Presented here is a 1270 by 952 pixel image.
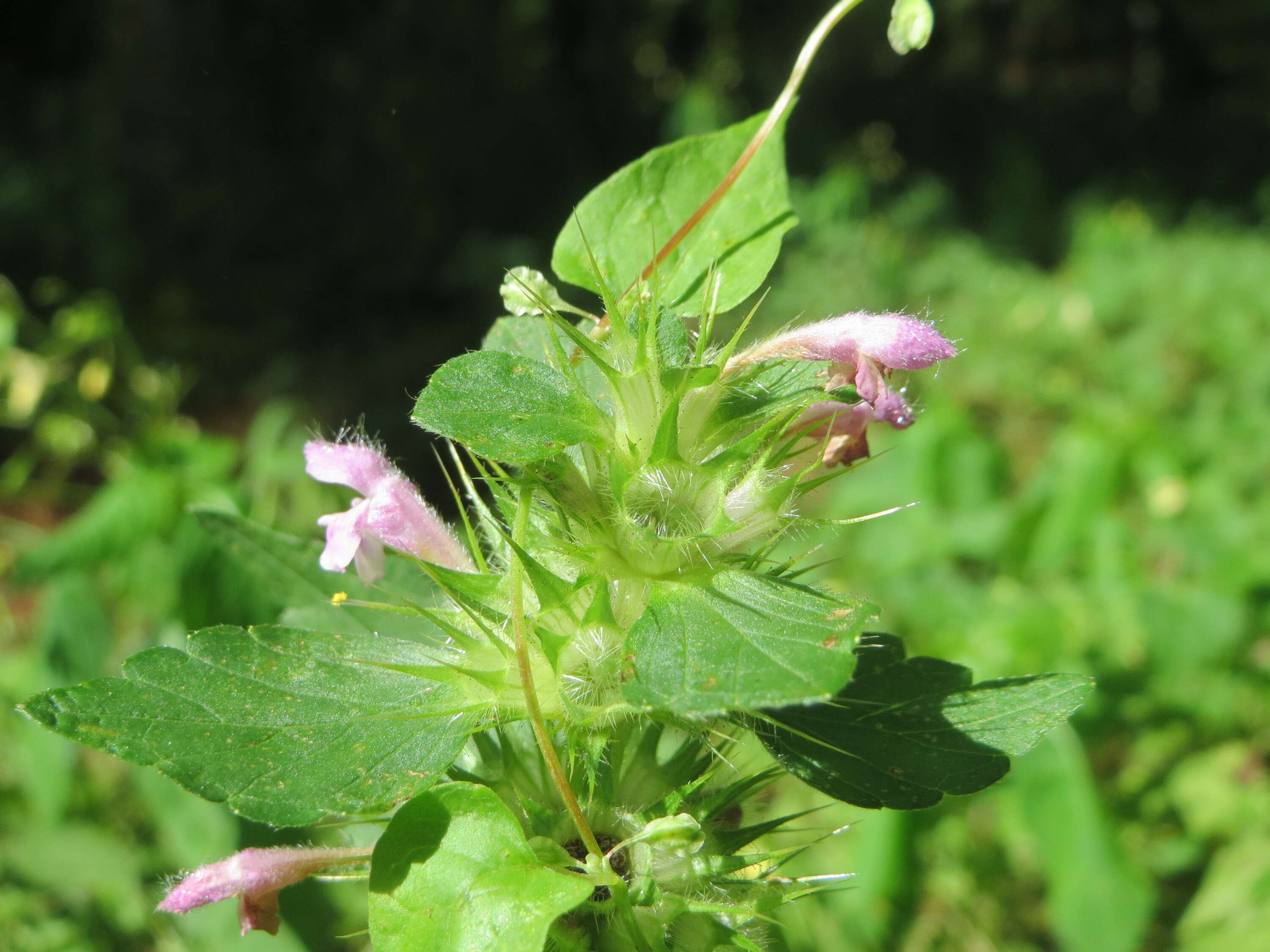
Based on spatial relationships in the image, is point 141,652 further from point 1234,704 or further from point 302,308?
point 302,308

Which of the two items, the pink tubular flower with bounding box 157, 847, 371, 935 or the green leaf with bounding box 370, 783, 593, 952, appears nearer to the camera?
→ the green leaf with bounding box 370, 783, 593, 952

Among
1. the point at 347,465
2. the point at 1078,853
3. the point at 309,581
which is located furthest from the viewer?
the point at 1078,853

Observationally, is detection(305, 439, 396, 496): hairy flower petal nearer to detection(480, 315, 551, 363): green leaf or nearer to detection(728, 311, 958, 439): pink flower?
detection(480, 315, 551, 363): green leaf

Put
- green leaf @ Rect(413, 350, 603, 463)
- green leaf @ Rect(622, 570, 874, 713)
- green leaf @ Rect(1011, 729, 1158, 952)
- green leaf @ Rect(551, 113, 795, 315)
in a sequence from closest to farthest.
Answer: green leaf @ Rect(622, 570, 874, 713) → green leaf @ Rect(413, 350, 603, 463) → green leaf @ Rect(551, 113, 795, 315) → green leaf @ Rect(1011, 729, 1158, 952)

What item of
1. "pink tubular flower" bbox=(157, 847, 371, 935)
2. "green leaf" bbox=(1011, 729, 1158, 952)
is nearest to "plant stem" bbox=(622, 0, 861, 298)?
→ "pink tubular flower" bbox=(157, 847, 371, 935)

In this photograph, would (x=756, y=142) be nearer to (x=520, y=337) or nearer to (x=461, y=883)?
(x=520, y=337)

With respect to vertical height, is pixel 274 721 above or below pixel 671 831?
above

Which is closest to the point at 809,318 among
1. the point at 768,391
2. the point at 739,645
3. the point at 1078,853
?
the point at 1078,853

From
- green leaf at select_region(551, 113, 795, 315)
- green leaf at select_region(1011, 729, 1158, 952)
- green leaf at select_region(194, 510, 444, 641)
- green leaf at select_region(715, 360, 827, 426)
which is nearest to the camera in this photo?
green leaf at select_region(715, 360, 827, 426)
